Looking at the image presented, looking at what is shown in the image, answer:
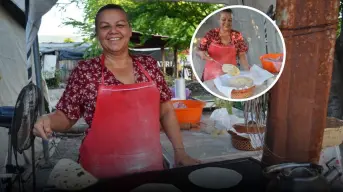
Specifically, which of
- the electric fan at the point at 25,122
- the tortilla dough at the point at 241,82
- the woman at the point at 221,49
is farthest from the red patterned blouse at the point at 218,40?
the electric fan at the point at 25,122

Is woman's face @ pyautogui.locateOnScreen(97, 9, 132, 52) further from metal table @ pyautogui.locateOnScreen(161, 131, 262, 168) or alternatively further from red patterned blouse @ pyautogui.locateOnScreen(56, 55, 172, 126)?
metal table @ pyautogui.locateOnScreen(161, 131, 262, 168)

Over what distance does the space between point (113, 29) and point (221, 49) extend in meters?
0.60

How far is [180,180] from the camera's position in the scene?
4.57 ft

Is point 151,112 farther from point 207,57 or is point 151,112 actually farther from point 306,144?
point 306,144

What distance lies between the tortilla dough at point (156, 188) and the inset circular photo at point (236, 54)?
0.46 m

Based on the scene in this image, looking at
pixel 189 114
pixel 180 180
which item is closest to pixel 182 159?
pixel 180 180

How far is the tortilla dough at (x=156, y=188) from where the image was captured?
1.25 meters

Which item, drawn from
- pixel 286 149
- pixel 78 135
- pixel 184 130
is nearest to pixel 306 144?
pixel 286 149

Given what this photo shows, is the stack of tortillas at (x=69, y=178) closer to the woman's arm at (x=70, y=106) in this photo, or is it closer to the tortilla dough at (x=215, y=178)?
the woman's arm at (x=70, y=106)

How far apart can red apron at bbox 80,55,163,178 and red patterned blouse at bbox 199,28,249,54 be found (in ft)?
1.89

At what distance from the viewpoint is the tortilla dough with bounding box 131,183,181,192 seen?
49.1 inches

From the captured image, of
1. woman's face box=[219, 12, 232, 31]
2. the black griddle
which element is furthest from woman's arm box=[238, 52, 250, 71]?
the black griddle

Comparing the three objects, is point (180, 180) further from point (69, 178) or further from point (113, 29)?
point (113, 29)

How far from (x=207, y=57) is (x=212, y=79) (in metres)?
0.08
